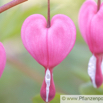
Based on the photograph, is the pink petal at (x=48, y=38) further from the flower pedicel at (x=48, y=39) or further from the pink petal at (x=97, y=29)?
the pink petal at (x=97, y=29)

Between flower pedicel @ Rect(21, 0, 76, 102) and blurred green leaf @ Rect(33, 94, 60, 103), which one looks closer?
flower pedicel @ Rect(21, 0, 76, 102)

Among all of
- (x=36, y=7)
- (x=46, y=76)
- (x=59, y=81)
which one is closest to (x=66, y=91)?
(x=59, y=81)

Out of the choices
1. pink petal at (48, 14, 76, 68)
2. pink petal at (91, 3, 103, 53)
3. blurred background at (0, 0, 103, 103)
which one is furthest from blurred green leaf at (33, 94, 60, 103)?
pink petal at (91, 3, 103, 53)

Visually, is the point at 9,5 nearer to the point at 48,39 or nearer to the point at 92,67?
the point at 48,39

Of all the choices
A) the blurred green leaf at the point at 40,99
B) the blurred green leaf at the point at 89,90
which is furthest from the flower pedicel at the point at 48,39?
the blurred green leaf at the point at 89,90

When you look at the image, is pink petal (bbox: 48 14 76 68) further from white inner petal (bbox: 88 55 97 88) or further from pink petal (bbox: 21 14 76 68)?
white inner petal (bbox: 88 55 97 88)

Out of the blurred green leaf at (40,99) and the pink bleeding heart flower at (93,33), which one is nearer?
the pink bleeding heart flower at (93,33)

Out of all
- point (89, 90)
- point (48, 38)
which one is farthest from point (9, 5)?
point (89, 90)
